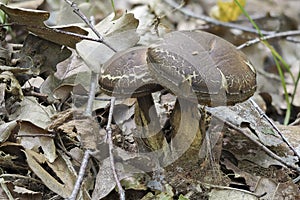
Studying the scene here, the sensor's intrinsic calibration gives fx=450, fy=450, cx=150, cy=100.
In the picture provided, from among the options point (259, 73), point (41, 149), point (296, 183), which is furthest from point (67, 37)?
point (259, 73)

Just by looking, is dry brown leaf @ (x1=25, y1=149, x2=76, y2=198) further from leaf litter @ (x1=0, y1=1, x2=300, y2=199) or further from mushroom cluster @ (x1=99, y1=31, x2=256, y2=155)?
mushroom cluster @ (x1=99, y1=31, x2=256, y2=155)

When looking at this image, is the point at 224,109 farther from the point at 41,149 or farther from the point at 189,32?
the point at 41,149

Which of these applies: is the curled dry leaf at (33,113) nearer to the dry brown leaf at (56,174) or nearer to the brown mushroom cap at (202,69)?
the dry brown leaf at (56,174)

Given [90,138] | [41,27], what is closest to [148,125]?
[90,138]

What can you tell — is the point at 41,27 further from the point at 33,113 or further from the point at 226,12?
the point at 226,12

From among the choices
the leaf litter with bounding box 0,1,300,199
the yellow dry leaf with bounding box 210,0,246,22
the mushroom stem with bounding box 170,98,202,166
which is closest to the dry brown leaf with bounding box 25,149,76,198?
the leaf litter with bounding box 0,1,300,199
